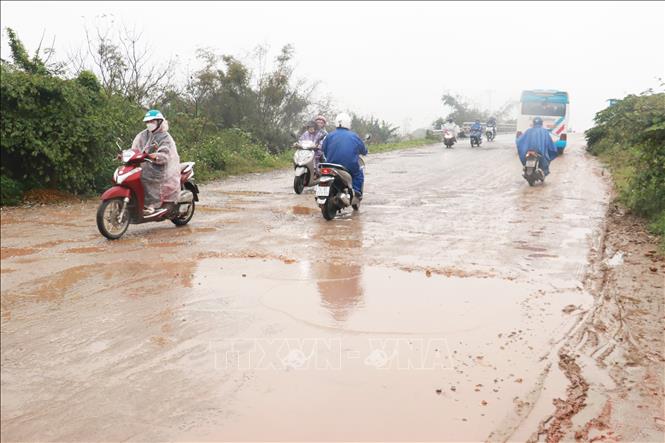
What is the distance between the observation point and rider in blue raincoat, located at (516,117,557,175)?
14008 millimetres

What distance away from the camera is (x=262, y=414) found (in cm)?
331

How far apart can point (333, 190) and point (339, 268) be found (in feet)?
10.3

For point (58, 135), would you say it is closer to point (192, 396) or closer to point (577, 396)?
point (192, 396)

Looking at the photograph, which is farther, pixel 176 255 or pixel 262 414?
pixel 176 255

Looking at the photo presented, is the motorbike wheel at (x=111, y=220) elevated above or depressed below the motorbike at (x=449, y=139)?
below

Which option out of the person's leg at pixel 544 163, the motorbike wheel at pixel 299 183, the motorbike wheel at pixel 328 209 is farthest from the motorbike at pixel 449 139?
the motorbike wheel at pixel 328 209

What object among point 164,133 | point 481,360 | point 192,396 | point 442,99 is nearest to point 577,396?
point 481,360

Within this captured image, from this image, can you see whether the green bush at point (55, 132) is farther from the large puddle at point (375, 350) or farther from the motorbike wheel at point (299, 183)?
the large puddle at point (375, 350)

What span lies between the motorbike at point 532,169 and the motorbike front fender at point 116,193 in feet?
30.1

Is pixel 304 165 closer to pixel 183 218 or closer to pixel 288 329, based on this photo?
pixel 183 218

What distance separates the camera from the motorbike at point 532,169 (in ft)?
44.3

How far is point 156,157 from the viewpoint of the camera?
732 cm

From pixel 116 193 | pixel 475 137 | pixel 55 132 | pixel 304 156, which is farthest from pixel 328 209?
pixel 475 137

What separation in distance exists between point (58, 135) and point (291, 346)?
22.8ft
